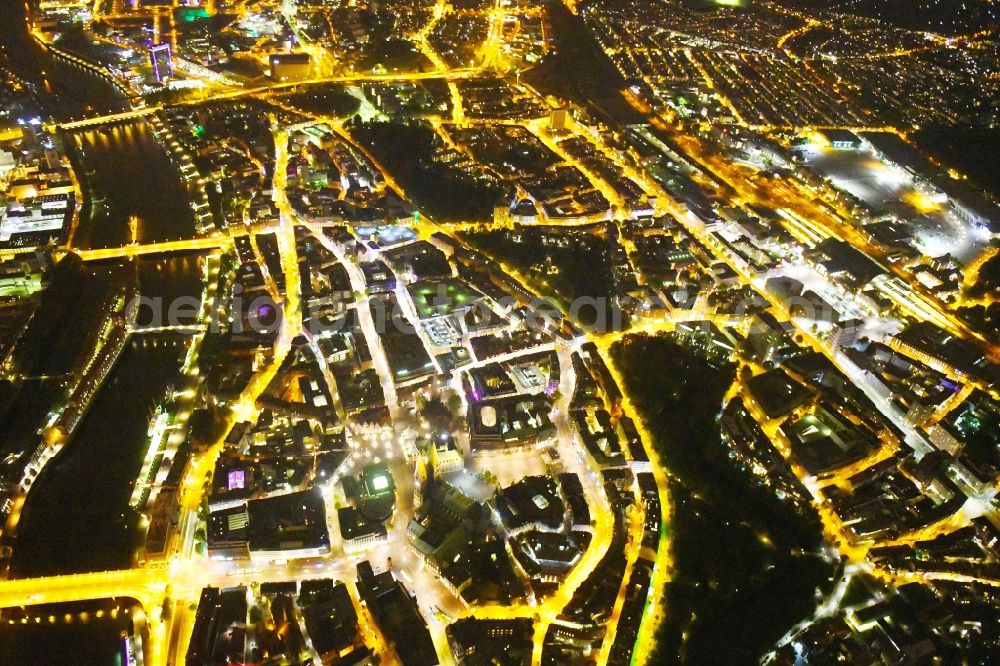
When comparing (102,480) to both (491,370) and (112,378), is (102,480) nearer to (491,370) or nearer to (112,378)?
(112,378)

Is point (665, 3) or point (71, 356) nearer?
point (71, 356)

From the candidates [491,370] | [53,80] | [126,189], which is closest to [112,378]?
[491,370]

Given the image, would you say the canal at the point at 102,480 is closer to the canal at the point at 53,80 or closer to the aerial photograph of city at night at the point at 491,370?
the aerial photograph of city at night at the point at 491,370

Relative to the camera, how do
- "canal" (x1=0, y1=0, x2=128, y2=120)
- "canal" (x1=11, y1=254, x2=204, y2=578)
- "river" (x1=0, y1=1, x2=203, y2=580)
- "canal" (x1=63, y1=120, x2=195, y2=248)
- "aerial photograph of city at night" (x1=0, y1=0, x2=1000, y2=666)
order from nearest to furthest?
1. "aerial photograph of city at night" (x1=0, y1=0, x2=1000, y2=666)
2. "canal" (x1=11, y1=254, x2=204, y2=578)
3. "river" (x1=0, y1=1, x2=203, y2=580)
4. "canal" (x1=63, y1=120, x2=195, y2=248)
5. "canal" (x1=0, y1=0, x2=128, y2=120)

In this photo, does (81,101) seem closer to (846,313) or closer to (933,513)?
(846,313)

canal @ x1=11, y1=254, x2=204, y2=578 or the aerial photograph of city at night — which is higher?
the aerial photograph of city at night

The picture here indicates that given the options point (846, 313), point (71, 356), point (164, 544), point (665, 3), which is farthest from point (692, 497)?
point (665, 3)

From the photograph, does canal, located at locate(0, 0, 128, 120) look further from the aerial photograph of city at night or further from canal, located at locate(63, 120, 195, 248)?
canal, located at locate(63, 120, 195, 248)

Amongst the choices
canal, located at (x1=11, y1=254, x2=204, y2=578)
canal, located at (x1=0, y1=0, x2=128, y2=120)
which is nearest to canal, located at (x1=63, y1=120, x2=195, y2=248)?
canal, located at (x1=0, y1=0, x2=128, y2=120)
